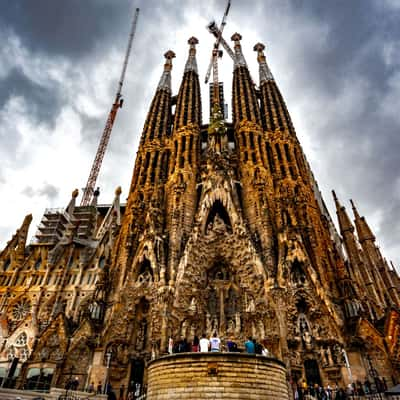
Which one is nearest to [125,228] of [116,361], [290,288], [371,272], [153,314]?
[153,314]

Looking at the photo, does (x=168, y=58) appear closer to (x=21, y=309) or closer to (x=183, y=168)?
(x=183, y=168)

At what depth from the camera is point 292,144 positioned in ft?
102

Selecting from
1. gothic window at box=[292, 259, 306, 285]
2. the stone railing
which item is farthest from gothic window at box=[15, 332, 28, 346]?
gothic window at box=[292, 259, 306, 285]

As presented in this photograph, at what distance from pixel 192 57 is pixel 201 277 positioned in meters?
33.9

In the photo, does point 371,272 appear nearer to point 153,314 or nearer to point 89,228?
point 153,314

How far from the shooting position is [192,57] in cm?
4478

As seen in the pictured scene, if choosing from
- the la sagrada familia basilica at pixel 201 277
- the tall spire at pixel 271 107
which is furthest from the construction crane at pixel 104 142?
the tall spire at pixel 271 107

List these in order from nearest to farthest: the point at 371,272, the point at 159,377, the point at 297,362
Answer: the point at 159,377
the point at 297,362
the point at 371,272

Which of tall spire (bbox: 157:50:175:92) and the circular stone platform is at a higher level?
tall spire (bbox: 157:50:175:92)

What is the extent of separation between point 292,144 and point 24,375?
2797 centimetres

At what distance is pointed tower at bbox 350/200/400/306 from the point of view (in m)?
35.3

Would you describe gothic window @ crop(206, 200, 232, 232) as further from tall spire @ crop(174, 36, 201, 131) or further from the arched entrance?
tall spire @ crop(174, 36, 201, 131)

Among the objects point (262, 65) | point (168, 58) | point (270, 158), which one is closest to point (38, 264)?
point (270, 158)

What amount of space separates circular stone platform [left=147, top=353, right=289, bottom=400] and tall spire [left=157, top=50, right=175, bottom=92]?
35.2m
